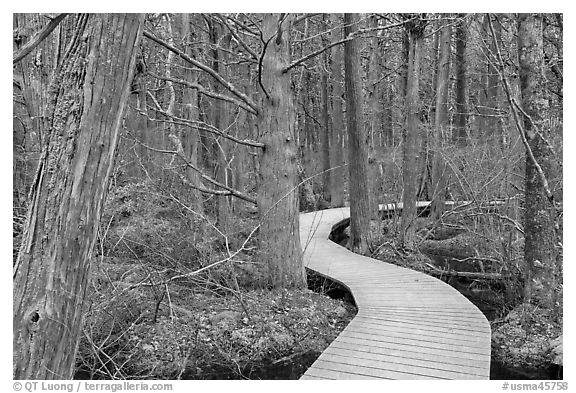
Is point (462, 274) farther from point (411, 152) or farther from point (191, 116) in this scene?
point (191, 116)

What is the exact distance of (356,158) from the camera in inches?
342

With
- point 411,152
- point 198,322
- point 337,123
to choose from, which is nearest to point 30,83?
point 198,322

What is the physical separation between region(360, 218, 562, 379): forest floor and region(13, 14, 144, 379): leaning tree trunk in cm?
389

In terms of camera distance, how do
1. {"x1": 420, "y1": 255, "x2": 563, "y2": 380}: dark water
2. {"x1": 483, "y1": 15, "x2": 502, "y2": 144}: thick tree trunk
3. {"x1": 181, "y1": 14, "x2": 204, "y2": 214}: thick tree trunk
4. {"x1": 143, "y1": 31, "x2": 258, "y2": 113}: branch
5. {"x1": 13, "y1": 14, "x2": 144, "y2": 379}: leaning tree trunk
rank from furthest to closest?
1. {"x1": 483, "y1": 15, "x2": 502, "y2": 144}: thick tree trunk
2. {"x1": 181, "y1": 14, "x2": 204, "y2": 214}: thick tree trunk
3. {"x1": 143, "y1": 31, "x2": 258, "y2": 113}: branch
4. {"x1": 420, "y1": 255, "x2": 563, "y2": 380}: dark water
5. {"x1": 13, "y1": 14, "x2": 144, "y2": 379}: leaning tree trunk

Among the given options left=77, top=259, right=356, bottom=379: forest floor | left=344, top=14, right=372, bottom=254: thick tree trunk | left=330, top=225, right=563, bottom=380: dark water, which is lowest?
left=330, top=225, right=563, bottom=380: dark water

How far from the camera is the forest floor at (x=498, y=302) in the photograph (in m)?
4.73

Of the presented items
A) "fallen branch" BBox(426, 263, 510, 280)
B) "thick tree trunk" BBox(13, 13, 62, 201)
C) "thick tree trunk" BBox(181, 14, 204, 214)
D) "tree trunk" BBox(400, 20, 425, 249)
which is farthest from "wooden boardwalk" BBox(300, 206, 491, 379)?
"thick tree trunk" BBox(13, 13, 62, 201)

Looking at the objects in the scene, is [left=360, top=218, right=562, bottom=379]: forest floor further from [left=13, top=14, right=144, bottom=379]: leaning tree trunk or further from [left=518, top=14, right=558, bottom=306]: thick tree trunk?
[left=13, top=14, right=144, bottom=379]: leaning tree trunk

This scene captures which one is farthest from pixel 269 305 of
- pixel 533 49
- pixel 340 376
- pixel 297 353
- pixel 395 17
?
pixel 395 17

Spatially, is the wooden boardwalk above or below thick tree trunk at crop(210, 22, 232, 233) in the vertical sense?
below

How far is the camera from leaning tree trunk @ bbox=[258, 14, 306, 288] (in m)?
6.11

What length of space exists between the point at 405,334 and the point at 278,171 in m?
2.59

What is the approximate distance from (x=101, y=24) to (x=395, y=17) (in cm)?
904

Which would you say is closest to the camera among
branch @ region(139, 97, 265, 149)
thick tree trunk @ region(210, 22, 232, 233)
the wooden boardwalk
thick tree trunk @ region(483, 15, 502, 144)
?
the wooden boardwalk
